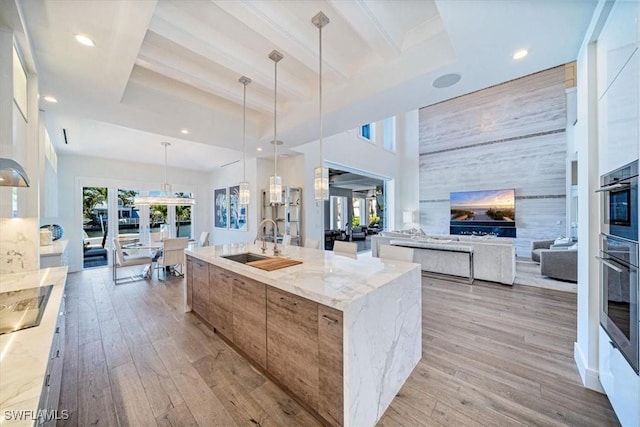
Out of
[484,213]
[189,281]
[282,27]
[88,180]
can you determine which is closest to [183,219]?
[88,180]

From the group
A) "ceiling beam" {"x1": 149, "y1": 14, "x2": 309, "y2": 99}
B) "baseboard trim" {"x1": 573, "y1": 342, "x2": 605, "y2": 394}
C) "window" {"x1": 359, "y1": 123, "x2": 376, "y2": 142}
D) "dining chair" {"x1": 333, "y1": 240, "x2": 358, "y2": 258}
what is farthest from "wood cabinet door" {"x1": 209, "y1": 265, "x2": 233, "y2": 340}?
"window" {"x1": 359, "y1": 123, "x2": 376, "y2": 142}

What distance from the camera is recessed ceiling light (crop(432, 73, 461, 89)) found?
7.96 feet

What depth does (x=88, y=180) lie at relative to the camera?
6027 mm

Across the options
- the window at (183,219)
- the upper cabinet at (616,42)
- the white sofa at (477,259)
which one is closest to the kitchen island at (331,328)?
the upper cabinet at (616,42)

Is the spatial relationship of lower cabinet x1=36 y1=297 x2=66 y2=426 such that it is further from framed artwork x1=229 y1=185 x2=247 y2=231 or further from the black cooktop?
framed artwork x1=229 y1=185 x2=247 y2=231

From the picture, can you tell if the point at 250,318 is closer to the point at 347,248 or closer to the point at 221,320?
the point at 221,320

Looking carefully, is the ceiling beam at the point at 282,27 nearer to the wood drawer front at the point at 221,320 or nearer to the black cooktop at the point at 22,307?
the black cooktop at the point at 22,307

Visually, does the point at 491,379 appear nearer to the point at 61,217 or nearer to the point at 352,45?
the point at 352,45

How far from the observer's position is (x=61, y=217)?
223 inches

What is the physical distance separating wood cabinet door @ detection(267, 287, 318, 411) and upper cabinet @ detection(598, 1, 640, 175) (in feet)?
6.92

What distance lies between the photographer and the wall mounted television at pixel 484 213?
762 centimetres

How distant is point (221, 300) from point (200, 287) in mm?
625

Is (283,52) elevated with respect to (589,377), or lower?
elevated

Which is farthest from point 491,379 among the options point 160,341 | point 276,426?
point 160,341
